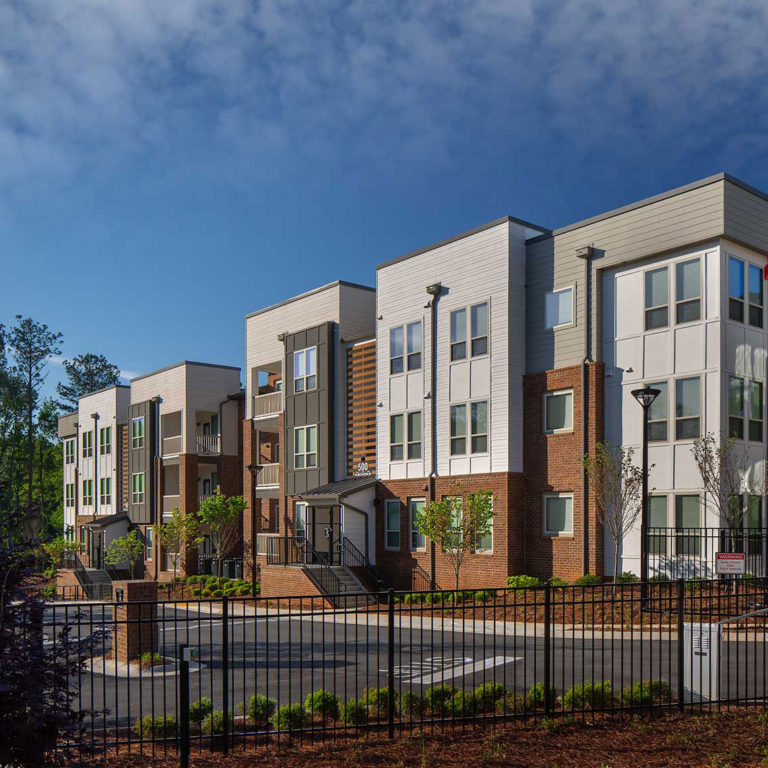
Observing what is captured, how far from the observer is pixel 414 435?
30500mm

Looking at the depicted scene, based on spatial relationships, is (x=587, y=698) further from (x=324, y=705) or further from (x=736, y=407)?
(x=736, y=407)

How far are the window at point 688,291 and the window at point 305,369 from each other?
15410 mm

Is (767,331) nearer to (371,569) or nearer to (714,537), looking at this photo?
(714,537)

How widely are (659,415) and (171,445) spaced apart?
2907 centimetres

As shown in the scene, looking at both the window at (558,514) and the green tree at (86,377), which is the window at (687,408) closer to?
the window at (558,514)

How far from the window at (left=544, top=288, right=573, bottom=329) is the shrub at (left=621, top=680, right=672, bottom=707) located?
16.7 metres

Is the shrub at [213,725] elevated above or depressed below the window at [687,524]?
below

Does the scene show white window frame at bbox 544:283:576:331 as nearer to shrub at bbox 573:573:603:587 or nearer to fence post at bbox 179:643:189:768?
shrub at bbox 573:573:603:587

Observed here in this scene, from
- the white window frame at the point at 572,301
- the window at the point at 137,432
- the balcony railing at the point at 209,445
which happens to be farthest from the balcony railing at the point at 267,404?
the white window frame at the point at 572,301

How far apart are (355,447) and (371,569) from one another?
4.74 meters

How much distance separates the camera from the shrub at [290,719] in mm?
9398

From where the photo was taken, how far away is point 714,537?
22.4 metres

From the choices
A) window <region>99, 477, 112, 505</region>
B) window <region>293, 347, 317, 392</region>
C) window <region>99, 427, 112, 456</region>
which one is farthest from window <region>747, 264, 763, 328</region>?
window <region>99, 427, 112, 456</region>

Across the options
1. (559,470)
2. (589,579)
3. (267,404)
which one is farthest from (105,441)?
(589,579)
